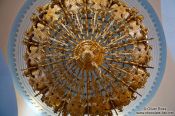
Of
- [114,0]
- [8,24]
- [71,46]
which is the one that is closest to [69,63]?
[71,46]

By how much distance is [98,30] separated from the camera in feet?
7.38

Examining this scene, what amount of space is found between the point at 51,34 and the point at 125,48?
0.42 meters

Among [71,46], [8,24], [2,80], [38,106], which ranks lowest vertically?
[38,106]

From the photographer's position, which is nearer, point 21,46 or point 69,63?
point 69,63

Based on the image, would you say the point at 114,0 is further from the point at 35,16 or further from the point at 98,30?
the point at 35,16

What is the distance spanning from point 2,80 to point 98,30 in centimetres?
71

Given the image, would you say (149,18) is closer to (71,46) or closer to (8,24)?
(71,46)

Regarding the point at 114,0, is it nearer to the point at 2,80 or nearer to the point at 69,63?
the point at 69,63

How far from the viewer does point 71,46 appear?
2262mm

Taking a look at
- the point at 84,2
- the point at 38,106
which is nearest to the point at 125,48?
the point at 84,2

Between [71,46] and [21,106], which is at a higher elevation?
[71,46]

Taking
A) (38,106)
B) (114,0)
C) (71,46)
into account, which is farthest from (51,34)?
(38,106)

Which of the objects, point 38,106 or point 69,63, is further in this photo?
point 38,106

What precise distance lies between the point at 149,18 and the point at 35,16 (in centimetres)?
75
